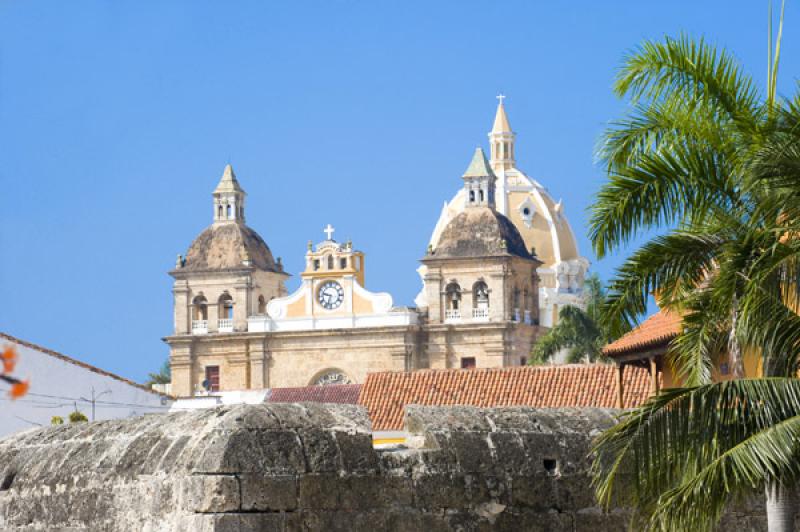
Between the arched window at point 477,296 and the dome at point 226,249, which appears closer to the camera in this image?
the arched window at point 477,296

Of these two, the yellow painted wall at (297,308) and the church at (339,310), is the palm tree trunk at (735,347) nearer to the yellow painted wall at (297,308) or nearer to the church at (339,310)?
the church at (339,310)

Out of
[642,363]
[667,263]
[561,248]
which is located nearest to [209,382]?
[561,248]

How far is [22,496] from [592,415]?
7.89 ft

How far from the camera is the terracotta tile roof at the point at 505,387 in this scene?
105 feet

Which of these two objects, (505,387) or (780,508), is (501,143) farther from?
(780,508)

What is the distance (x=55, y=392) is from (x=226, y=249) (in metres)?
53.9

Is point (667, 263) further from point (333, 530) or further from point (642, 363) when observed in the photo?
point (642, 363)

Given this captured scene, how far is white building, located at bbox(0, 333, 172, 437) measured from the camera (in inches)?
1363

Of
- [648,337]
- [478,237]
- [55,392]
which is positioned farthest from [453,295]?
[648,337]

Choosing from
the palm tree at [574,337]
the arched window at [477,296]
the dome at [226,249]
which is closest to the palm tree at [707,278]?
the palm tree at [574,337]

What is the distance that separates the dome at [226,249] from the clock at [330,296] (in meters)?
4.18

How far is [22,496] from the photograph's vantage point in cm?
766

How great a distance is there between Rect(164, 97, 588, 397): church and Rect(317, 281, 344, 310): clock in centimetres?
5

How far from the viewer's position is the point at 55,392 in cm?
3566
